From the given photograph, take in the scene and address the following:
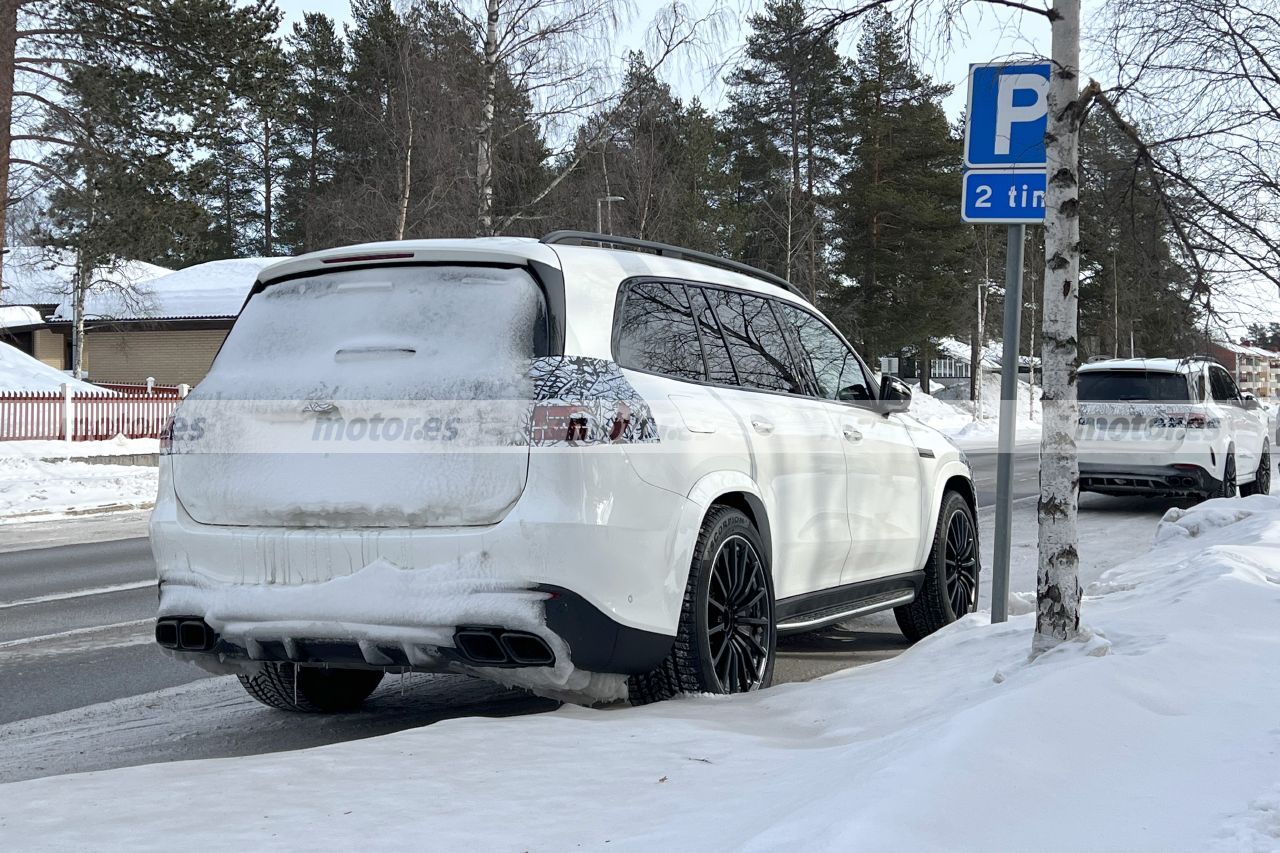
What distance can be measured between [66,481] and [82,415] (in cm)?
567

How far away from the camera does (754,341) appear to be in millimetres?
5770

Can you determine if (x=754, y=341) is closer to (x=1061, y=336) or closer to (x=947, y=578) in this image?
(x=1061, y=336)

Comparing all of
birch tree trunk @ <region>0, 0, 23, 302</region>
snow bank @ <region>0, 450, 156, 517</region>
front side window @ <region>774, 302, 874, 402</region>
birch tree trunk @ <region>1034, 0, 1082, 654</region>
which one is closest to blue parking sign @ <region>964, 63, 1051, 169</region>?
birch tree trunk @ <region>1034, 0, 1082, 654</region>

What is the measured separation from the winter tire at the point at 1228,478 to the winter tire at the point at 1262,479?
1926 millimetres

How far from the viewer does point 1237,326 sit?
6.19 m

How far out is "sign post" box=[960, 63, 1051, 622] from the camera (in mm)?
6562

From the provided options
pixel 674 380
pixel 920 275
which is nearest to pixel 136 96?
pixel 674 380

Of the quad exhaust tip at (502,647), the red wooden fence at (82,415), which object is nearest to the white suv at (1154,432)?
the quad exhaust tip at (502,647)

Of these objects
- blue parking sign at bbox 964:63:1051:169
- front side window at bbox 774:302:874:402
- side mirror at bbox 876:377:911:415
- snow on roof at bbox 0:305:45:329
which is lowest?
side mirror at bbox 876:377:911:415

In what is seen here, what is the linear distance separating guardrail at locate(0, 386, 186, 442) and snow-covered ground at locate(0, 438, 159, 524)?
754 mm

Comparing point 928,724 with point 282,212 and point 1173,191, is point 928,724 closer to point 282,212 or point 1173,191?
point 1173,191

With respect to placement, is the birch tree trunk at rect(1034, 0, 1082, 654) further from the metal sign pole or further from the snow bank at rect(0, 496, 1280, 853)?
the metal sign pole

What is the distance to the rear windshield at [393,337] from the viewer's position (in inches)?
174

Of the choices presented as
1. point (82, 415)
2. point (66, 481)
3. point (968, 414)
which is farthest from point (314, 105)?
point (66, 481)
